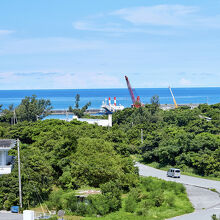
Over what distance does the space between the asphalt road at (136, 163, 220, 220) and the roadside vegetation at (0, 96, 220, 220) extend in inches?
31.0

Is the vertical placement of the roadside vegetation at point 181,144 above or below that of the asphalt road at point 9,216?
above

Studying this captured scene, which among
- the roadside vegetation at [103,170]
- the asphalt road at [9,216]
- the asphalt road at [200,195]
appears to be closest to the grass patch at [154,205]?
the roadside vegetation at [103,170]

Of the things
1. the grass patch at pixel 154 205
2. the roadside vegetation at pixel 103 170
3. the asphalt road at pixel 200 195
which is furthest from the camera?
the roadside vegetation at pixel 103 170

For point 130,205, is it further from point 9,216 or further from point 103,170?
point 9,216

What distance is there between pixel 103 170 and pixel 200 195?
7.16 meters

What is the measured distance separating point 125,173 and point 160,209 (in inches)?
298

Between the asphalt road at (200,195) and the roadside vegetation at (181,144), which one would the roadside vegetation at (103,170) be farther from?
the asphalt road at (200,195)

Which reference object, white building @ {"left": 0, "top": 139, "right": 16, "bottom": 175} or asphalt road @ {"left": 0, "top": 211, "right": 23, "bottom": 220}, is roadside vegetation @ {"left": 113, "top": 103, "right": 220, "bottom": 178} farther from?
asphalt road @ {"left": 0, "top": 211, "right": 23, "bottom": 220}

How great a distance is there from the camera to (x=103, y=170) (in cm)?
3008

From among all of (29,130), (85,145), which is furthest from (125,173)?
(29,130)

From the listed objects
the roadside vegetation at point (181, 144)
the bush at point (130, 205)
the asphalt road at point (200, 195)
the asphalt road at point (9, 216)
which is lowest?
the asphalt road at point (9, 216)

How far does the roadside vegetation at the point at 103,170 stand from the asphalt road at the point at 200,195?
0.79m

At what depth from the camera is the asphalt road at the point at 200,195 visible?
80.3 feet

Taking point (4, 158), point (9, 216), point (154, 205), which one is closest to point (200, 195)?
point (154, 205)
